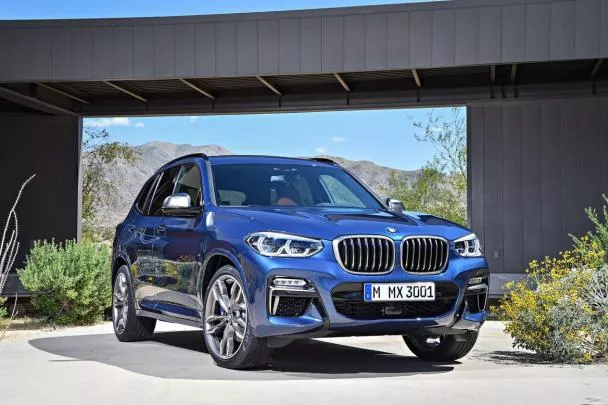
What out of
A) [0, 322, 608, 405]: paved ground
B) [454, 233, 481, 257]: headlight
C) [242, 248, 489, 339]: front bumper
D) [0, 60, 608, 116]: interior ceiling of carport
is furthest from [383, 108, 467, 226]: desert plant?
[242, 248, 489, 339]: front bumper

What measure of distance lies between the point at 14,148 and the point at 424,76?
27.3 feet

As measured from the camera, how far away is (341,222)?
24.7ft

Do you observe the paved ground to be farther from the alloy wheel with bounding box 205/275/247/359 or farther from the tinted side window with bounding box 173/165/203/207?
the tinted side window with bounding box 173/165/203/207

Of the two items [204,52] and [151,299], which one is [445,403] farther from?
[204,52]

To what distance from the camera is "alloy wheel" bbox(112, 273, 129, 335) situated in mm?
10259

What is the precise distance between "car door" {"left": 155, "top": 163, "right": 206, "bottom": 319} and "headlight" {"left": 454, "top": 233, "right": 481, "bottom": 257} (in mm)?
2084

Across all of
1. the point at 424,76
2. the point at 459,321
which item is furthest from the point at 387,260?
the point at 424,76

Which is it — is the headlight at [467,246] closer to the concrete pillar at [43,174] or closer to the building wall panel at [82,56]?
the building wall panel at [82,56]

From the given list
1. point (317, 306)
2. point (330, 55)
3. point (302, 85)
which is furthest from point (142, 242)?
point (302, 85)

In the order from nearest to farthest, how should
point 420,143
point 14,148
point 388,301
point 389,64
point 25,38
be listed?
point 388,301 < point 389,64 < point 25,38 < point 14,148 < point 420,143

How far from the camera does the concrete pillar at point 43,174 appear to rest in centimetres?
1928

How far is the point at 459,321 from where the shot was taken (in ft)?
25.3

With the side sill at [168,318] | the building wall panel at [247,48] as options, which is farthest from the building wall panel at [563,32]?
the side sill at [168,318]

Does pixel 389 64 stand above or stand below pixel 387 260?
above
